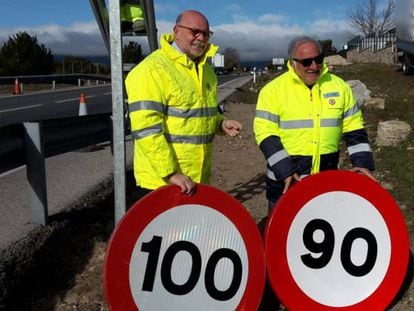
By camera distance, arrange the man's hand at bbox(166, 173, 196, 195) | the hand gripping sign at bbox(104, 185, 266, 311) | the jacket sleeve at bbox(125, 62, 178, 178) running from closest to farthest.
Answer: the hand gripping sign at bbox(104, 185, 266, 311) < the man's hand at bbox(166, 173, 196, 195) < the jacket sleeve at bbox(125, 62, 178, 178)

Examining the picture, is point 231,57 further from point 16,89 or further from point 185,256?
point 185,256

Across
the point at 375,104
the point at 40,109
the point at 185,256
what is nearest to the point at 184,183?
the point at 185,256

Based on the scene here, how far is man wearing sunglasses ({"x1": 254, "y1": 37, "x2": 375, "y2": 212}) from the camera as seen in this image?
3830 mm

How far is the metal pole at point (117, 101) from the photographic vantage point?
3975mm

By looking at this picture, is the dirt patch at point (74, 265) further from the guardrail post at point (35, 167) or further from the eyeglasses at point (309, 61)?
the eyeglasses at point (309, 61)

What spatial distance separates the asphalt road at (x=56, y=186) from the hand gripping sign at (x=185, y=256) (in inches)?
67.0

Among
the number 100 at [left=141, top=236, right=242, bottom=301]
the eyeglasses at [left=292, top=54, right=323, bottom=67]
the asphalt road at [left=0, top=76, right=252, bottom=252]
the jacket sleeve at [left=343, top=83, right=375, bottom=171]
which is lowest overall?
the asphalt road at [left=0, top=76, right=252, bottom=252]

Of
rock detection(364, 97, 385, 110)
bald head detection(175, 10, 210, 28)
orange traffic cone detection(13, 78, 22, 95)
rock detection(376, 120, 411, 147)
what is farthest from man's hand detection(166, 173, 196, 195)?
orange traffic cone detection(13, 78, 22, 95)

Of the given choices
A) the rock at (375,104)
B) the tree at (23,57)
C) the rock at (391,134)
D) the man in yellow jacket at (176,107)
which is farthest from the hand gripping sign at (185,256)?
the tree at (23,57)

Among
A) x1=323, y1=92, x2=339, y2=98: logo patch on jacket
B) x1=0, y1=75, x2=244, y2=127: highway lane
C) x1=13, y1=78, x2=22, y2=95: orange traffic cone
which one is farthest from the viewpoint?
x1=13, y1=78, x2=22, y2=95: orange traffic cone

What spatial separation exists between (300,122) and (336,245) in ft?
2.76

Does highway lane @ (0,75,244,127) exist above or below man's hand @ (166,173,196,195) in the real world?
below

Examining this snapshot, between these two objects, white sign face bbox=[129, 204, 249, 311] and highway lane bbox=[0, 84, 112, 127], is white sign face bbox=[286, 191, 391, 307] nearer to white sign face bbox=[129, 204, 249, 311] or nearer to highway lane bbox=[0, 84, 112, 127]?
white sign face bbox=[129, 204, 249, 311]

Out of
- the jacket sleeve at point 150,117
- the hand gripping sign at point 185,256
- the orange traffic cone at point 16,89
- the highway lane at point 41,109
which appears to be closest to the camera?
the hand gripping sign at point 185,256
